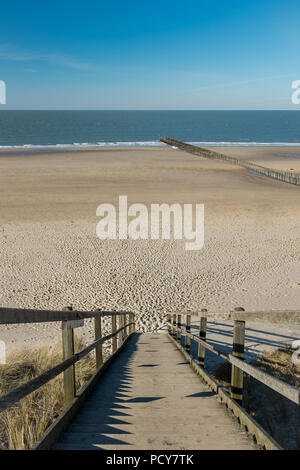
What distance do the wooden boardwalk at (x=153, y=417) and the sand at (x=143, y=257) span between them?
21.7 feet

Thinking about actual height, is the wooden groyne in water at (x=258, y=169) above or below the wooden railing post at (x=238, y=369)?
above

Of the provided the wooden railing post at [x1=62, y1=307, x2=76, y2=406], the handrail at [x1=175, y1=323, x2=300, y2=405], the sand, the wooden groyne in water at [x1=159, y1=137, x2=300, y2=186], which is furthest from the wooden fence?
the wooden groyne in water at [x1=159, y1=137, x2=300, y2=186]

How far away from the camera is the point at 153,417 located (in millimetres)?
3475

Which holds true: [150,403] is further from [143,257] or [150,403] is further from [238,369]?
[143,257]

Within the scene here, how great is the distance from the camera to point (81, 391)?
3.87 metres

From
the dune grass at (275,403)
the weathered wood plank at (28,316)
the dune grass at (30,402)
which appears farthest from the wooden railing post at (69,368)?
the dune grass at (275,403)

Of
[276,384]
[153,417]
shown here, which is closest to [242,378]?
[153,417]

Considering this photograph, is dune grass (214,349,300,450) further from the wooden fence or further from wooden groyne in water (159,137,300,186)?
wooden groyne in water (159,137,300,186)

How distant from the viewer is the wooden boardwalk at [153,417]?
289 cm

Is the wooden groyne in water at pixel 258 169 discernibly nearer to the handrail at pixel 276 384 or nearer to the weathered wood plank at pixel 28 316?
the handrail at pixel 276 384

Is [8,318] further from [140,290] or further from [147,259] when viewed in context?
[147,259]

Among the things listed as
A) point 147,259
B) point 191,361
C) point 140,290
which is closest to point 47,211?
point 147,259

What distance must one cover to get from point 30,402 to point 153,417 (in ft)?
4.80
